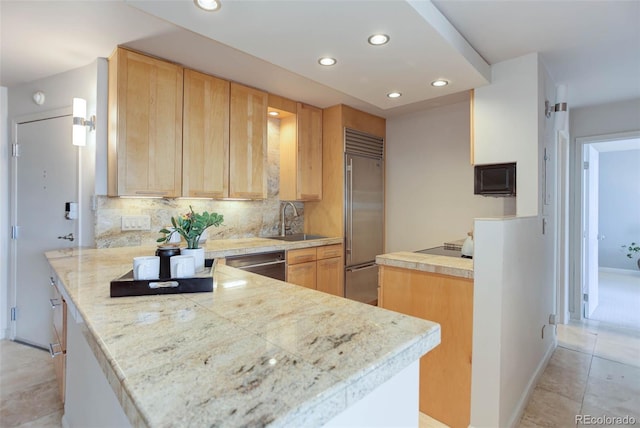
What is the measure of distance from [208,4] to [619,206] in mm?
8368

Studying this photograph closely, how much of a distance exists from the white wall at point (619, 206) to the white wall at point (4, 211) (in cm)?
962

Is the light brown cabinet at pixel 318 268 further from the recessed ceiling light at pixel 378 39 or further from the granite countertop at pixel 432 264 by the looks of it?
the recessed ceiling light at pixel 378 39

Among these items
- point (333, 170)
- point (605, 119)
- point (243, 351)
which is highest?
point (605, 119)

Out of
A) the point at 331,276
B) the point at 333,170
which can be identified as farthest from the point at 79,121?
the point at 331,276

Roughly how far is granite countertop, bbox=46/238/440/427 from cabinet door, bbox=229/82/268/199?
1.93 m

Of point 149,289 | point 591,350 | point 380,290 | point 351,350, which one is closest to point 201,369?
point 351,350

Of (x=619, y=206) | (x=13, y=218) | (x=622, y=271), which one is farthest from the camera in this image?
(x=619, y=206)

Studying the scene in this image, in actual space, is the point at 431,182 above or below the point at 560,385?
above

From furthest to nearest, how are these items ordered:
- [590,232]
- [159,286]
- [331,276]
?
[590,232]
[331,276]
[159,286]

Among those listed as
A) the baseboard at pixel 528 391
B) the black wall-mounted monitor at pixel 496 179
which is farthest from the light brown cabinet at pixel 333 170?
the baseboard at pixel 528 391

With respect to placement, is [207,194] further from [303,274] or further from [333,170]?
[333,170]

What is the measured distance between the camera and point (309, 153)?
3.71m

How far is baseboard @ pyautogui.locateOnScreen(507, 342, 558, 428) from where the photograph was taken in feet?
6.22

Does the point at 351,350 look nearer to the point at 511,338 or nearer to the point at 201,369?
the point at 201,369
